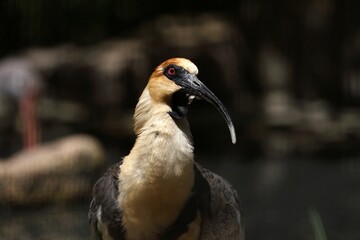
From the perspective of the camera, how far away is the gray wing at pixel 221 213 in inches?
179

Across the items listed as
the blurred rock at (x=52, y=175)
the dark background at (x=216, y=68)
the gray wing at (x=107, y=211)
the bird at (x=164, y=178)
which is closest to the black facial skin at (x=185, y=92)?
the bird at (x=164, y=178)

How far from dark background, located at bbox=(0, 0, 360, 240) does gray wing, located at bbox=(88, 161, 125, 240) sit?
20.4 feet

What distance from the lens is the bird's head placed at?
4.29 meters

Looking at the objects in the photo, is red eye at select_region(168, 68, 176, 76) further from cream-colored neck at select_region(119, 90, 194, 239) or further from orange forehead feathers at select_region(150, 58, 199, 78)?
cream-colored neck at select_region(119, 90, 194, 239)

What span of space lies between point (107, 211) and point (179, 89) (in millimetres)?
677

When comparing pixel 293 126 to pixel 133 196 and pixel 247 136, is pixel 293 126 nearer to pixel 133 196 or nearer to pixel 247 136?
pixel 247 136

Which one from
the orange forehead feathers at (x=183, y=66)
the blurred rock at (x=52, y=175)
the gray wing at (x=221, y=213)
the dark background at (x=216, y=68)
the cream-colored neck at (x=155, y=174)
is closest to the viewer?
the cream-colored neck at (x=155, y=174)

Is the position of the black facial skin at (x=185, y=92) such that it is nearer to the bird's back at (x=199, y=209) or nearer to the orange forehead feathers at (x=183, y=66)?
the orange forehead feathers at (x=183, y=66)

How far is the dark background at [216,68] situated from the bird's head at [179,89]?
6463 mm

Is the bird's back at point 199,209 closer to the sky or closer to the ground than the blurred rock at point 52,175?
closer to the sky

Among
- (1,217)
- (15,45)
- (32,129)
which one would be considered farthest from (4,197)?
(15,45)

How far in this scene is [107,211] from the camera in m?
4.46

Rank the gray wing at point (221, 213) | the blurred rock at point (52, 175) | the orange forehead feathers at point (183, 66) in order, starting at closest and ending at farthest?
the orange forehead feathers at point (183, 66) → the gray wing at point (221, 213) → the blurred rock at point (52, 175)

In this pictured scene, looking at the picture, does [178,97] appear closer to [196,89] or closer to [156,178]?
[196,89]
